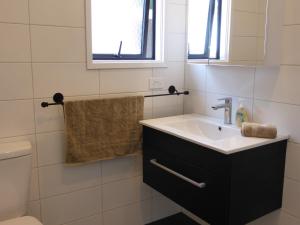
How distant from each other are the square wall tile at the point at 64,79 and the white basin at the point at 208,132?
1.38 feet

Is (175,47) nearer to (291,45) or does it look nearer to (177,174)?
(291,45)

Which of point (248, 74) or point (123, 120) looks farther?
point (123, 120)

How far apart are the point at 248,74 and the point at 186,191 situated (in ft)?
2.52

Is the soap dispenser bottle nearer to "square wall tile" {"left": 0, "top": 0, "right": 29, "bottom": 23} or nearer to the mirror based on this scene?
the mirror

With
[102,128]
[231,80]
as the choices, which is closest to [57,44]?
[102,128]

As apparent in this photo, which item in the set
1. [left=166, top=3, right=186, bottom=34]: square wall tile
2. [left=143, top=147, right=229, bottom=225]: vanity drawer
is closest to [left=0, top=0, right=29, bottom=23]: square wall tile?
[left=166, top=3, right=186, bottom=34]: square wall tile

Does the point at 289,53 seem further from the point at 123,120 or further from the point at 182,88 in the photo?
the point at 123,120

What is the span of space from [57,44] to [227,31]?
1.00 m

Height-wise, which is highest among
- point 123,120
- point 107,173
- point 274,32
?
point 274,32

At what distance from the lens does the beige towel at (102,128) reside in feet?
5.92

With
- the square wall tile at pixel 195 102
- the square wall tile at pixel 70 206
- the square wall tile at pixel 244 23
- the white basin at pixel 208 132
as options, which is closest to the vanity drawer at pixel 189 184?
the white basin at pixel 208 132

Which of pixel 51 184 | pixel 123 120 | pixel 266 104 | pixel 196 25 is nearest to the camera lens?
pixel 266 104

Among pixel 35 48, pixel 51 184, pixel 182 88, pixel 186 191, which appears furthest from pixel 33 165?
pixel 182 88

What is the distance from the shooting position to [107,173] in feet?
6.75
